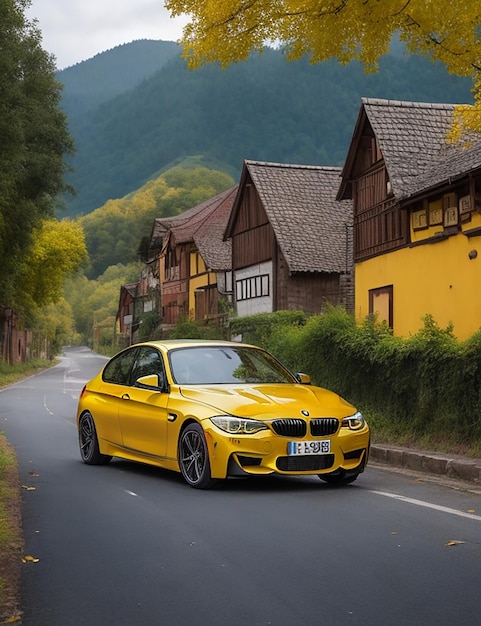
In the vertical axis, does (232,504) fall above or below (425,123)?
below

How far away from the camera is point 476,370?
520 inches

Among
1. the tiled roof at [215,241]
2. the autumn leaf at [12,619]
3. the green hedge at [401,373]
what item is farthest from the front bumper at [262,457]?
the tiled roof at [215,241]

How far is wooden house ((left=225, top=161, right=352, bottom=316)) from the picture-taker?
43.7 meters

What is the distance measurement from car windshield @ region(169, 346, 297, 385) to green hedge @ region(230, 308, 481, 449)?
309 centimetres

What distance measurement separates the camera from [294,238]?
4359 centimetres

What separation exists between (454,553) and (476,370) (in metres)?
6.69

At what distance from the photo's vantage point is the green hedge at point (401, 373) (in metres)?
13.5

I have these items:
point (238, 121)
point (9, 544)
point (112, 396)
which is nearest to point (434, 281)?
point (112, 396)

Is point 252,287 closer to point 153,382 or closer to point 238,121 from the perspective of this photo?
point 153,382

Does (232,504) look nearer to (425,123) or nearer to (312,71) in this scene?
(425,123)

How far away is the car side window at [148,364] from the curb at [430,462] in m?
3.75

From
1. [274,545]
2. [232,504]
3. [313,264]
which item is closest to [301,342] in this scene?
[232,504]

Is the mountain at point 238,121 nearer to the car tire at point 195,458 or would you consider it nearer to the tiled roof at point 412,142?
the tiled roof at point 412,142

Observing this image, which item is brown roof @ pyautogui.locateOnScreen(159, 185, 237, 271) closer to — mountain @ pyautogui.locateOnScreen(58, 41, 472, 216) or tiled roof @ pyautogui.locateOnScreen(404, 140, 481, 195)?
tiled roof @ pyautogui.locateOnScreen(404, 140, 481, 195)
